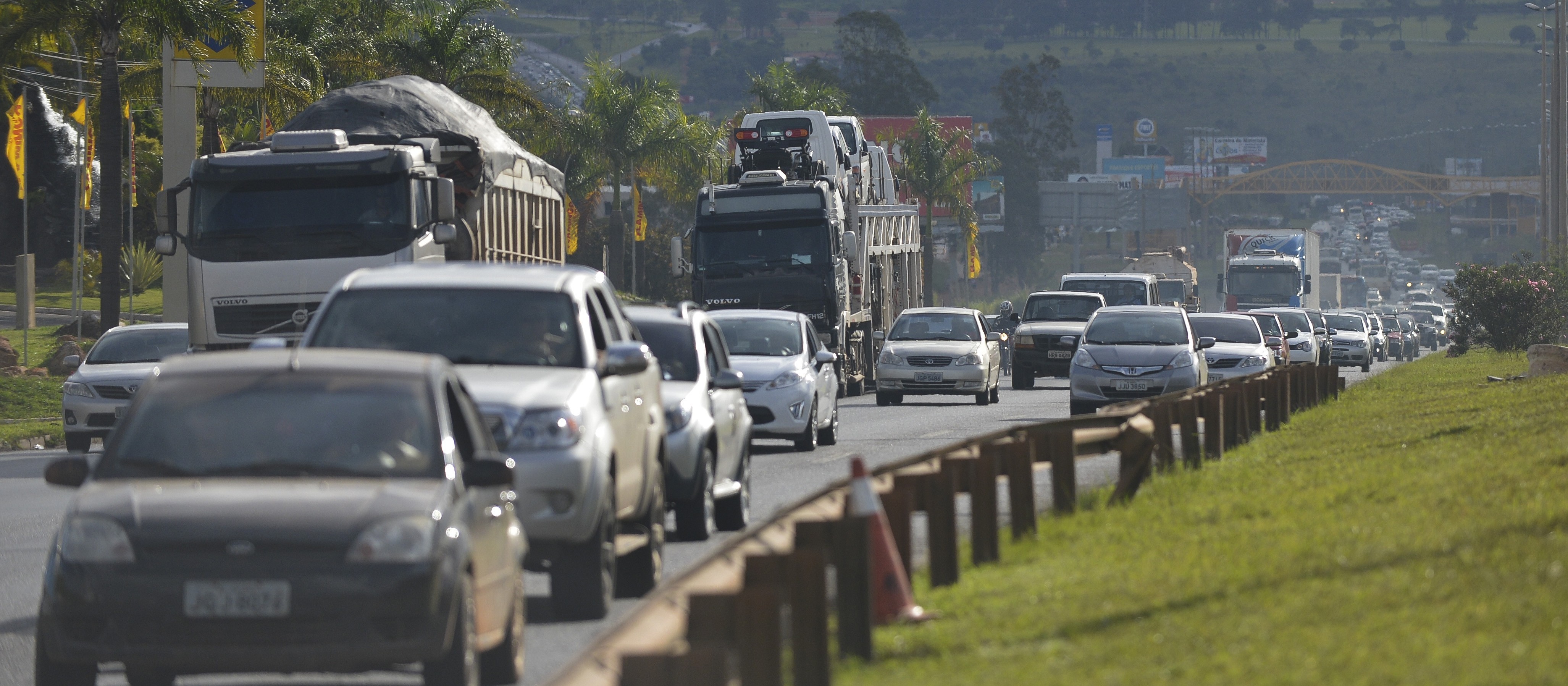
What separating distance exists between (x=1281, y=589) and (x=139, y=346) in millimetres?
19975

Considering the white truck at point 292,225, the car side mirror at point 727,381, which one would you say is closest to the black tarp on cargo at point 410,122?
the white truck at point 292,225

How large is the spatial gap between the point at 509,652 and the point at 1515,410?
1606 cm

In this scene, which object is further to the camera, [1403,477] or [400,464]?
[1403,477]

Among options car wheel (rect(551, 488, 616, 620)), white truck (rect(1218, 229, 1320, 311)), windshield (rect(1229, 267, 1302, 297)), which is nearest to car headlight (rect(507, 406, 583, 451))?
car wheel (rect(551, 488, 616, 620))

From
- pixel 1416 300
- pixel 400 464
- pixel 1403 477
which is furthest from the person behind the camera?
pixel 1416 300

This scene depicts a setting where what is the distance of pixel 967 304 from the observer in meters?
129

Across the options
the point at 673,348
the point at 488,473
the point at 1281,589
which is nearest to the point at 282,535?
the point at 488,473

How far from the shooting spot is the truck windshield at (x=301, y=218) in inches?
775

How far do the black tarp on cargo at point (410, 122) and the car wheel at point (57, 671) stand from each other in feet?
47.1

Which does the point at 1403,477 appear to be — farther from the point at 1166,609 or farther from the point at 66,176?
the point at 66,176

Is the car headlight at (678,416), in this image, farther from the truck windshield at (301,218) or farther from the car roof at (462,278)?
the truck windshield at (301,218)

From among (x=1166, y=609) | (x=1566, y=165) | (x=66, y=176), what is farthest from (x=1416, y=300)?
(x=1166, y=609)

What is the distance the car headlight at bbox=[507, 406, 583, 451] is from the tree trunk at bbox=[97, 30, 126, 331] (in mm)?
24968

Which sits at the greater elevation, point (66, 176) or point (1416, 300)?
point (66, 176)
